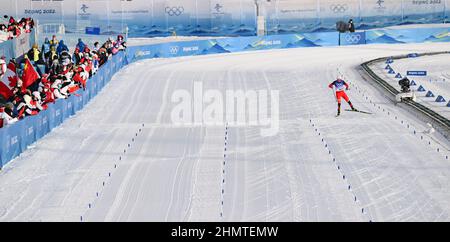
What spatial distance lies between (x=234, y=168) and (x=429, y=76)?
17.8m

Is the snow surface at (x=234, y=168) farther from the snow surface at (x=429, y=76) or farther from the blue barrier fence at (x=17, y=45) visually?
the blue barrier fence at (x=17, y=45)

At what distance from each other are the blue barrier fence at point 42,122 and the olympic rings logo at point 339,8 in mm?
23048

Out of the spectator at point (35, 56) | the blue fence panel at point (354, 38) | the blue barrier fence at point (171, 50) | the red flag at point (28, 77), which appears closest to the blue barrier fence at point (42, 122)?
the blue barrier fence at point (171, 50)

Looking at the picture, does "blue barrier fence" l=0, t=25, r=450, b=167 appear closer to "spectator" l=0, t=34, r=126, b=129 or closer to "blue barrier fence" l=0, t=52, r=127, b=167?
"blue barrier fence" l=0, t=52, r=127, b=167

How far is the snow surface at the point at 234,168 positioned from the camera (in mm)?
Result: 14039

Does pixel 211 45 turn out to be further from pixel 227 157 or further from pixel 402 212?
pixel 402 212

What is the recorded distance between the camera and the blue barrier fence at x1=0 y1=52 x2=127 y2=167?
17.2 m

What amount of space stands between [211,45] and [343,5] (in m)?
10.9

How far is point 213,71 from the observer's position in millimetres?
34250

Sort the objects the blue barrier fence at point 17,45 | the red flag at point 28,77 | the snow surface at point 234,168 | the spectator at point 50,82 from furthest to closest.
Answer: the blue barrier fence at point 17,45 → the red flag at point 28,77 → the spectator at point 50,82 → the snow surface at point 234,168

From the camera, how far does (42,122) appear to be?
66.7 feet

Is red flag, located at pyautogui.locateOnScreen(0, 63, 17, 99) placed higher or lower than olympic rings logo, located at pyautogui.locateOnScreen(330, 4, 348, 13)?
lower

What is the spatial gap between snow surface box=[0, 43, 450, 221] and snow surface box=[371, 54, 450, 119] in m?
1.34
